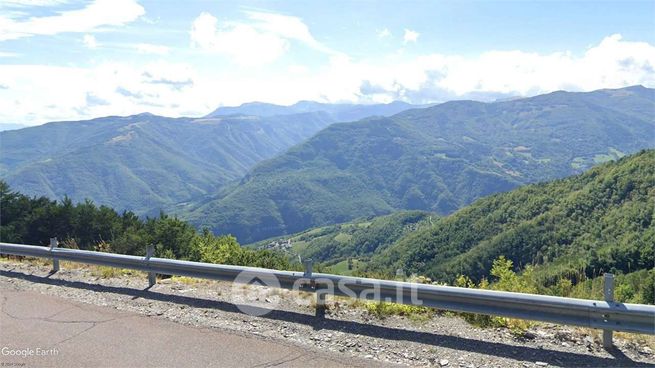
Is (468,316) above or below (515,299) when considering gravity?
below

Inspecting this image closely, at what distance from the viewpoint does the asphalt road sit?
5.41 metres

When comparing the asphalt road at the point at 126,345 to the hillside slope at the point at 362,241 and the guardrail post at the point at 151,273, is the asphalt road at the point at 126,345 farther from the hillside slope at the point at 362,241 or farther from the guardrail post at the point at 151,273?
the hillside slope at the point at 362,241

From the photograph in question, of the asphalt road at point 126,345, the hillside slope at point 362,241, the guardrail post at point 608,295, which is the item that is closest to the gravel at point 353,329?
the guardrail post at point 608,295

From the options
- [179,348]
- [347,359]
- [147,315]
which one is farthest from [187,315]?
[347,359]

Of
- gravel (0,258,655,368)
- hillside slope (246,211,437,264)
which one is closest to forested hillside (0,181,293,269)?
gravel (0,258,655,368)

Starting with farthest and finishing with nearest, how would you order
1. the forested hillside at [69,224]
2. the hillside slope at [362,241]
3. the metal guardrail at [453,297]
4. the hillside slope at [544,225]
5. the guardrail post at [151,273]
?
the hillside slope at [362,241], the hillside slope at [544,225], the forested hillside at [69,224], the guardrail post at [151,273], the metal guardrail at [453,297]

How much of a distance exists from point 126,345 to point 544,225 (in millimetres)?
103602

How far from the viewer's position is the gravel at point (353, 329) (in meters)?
5.40

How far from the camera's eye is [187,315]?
731cm

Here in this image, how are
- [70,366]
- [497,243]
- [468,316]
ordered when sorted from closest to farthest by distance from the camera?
[70,366]
[468,316]
[497,243]

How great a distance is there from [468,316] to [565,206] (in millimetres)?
109052

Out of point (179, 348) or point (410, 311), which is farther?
point (410, 311)

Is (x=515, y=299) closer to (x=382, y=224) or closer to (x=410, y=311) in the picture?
(x=410, y=311)

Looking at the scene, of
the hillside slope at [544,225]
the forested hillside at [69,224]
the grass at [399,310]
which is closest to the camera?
the grass at [399,310]
